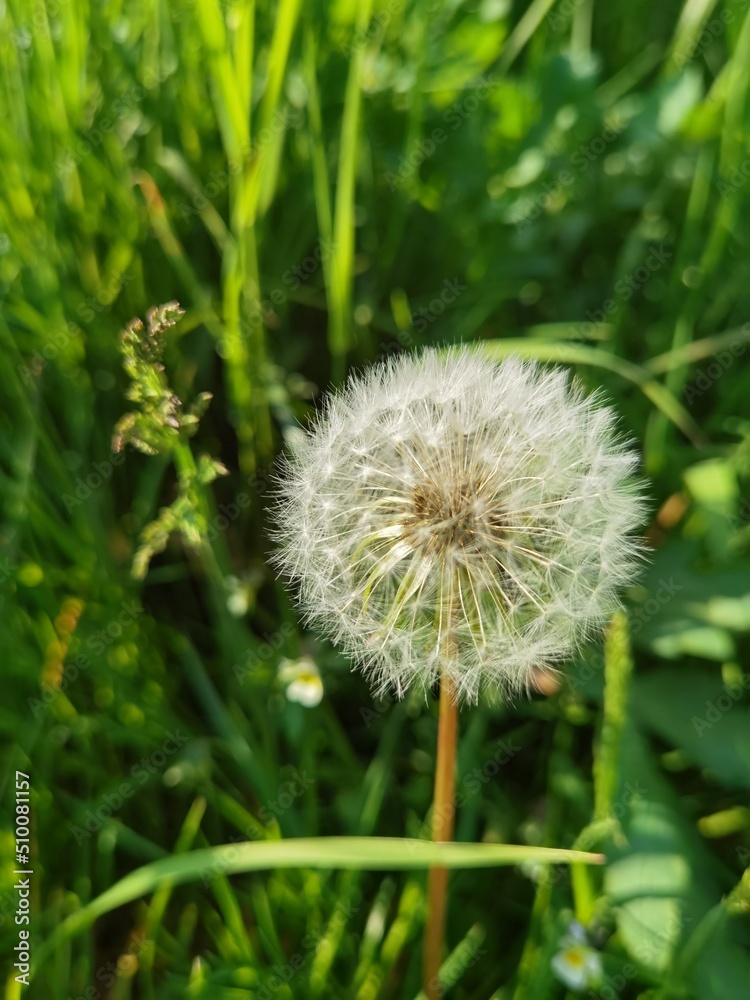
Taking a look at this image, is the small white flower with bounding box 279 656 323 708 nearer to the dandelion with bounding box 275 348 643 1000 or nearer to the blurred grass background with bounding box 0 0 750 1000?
the blurred grass background with bounding box 0 0 750 1000

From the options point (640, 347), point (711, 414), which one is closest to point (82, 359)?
point (640, 347)

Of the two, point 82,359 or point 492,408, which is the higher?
point 82,359

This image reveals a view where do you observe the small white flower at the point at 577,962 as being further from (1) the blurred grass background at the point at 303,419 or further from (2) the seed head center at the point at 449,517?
(2) the seed head center at the point at 449,517

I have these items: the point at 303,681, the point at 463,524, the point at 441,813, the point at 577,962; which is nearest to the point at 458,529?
Answer: the point at 463,524

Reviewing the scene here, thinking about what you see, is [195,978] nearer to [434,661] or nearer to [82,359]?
[434,661]

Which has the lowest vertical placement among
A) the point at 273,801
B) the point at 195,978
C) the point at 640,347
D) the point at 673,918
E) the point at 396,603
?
the point at 673,918

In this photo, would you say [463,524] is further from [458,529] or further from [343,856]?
[343,856]
